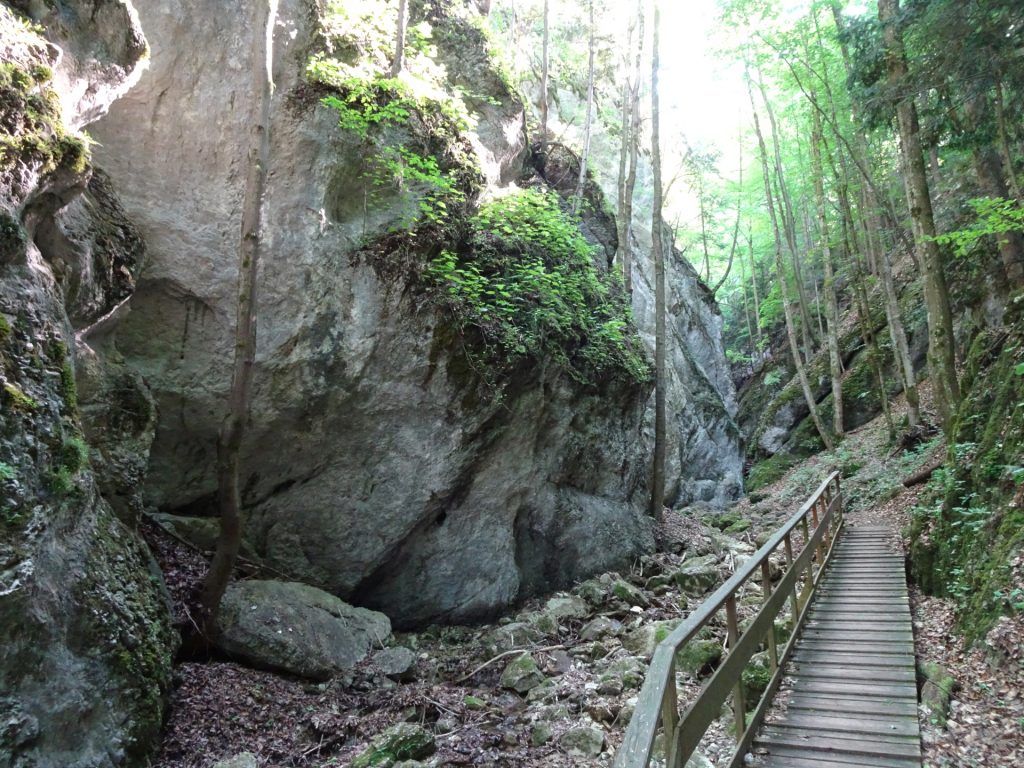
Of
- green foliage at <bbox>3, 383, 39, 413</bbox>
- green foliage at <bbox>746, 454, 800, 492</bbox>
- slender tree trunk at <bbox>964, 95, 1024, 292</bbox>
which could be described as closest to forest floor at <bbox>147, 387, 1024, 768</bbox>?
green foliage at <bbox>3, 383, 39, 413</bbox>

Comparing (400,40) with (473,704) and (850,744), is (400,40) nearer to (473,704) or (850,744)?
(473,704)

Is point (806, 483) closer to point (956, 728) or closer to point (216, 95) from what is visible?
point (956, 728)

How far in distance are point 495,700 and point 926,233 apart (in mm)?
9547

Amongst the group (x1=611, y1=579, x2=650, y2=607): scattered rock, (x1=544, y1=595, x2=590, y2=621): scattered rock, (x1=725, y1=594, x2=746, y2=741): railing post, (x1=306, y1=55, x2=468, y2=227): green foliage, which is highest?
(x1=306, y1=55, x2=468, y2=227): green foliage

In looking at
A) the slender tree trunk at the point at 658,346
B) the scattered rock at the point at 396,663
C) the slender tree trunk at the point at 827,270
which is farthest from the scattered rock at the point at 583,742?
the slender tree trunk at the point at 827,270

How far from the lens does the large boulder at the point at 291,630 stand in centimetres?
628

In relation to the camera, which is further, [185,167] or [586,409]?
[586,409]

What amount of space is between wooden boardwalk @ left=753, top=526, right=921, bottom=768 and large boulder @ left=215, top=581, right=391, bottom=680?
451 cm

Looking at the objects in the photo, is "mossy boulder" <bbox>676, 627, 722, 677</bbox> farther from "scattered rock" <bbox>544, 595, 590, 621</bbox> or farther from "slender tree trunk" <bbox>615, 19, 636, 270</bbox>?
"slender tree trunk" <bbox>615, 19, 636, 270</bbox>

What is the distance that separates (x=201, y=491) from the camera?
795cm

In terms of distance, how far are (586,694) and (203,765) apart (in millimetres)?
3436

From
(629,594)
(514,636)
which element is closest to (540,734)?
(514,636)

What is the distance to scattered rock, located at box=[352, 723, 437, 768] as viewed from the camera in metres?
4.80

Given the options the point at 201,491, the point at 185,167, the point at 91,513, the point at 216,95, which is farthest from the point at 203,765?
the point at 216,95
